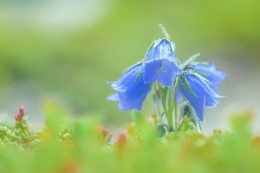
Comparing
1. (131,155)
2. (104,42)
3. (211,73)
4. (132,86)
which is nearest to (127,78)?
(132,86)

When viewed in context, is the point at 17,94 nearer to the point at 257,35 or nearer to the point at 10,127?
the point at 257,35

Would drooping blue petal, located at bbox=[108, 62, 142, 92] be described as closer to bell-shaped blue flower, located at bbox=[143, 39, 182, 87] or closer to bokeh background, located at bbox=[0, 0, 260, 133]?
bell-shaped blue flower, located at bbox=[143, 39, 182, 87]

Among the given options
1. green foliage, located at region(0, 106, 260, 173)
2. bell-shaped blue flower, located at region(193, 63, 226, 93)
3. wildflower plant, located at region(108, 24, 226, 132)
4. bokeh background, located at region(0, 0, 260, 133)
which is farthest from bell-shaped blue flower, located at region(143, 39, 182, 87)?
bokeh background, located at region(0, 0, 260, 133)

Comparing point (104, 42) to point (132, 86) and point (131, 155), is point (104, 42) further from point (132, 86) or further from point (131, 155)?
point (131, 155)

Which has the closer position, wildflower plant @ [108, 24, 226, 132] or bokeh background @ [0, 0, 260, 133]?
wildflower plant @ [108, 24, 226, 132]

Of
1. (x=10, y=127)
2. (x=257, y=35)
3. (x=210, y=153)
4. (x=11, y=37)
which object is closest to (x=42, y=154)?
(x=210, y=153)

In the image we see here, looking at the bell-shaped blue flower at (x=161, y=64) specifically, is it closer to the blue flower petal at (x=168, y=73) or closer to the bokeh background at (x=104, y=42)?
the blue flower petal at (x=168, y=73)
